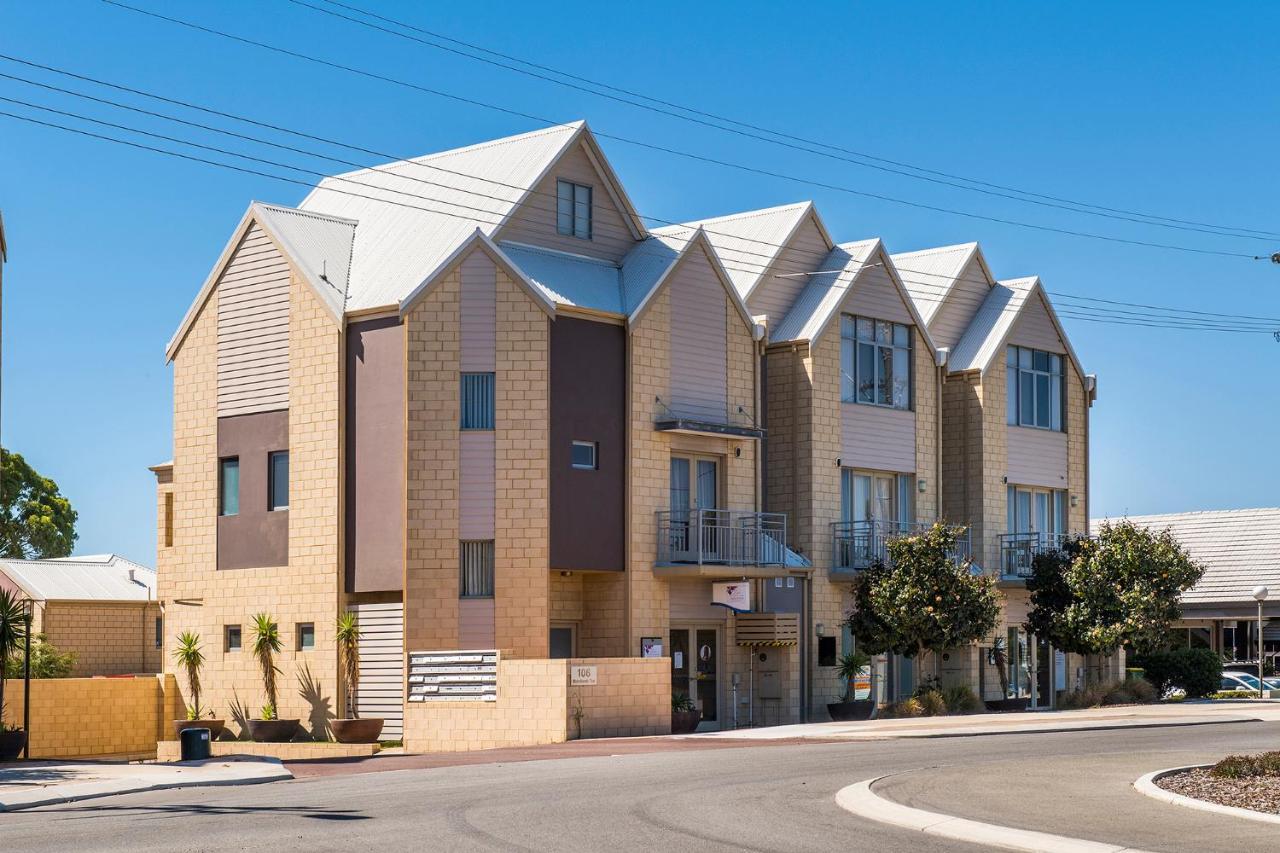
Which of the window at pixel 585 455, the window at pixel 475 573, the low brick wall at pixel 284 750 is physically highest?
the window at pixel 585 455

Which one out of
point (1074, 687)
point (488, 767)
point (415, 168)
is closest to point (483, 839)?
point (488, 767)

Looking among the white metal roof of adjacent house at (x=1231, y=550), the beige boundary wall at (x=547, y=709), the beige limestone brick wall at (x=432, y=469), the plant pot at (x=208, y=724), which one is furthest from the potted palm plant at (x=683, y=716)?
the white metal roof of adjacent house at (x=1231, y=550)

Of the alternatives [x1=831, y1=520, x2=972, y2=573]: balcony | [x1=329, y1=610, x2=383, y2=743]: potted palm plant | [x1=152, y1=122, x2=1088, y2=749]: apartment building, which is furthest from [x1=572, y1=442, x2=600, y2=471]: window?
[x1=831, y1=520, x2=972, y2=573]: balcony

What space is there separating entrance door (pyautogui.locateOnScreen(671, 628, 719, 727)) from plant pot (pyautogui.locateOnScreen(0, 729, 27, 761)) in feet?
45.9

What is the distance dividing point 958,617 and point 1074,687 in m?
11.0

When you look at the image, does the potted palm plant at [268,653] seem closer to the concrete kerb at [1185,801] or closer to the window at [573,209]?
the window at [573,209]

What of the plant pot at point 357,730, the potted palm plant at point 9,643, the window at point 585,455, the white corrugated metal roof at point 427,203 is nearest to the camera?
the potted palm plant at point 9,643

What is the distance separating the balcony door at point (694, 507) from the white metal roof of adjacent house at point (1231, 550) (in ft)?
78.4

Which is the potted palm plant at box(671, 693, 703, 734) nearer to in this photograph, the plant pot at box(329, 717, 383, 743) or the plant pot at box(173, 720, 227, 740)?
the plant pot at box(329, 717, 383, 743)

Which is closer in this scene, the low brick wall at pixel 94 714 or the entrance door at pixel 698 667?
the low brick wall at pixel 94 714

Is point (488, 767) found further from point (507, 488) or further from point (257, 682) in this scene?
point (257, 682)

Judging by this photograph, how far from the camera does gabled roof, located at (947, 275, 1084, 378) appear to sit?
4675 centimetres

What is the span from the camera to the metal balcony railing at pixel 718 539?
38062 millimetres

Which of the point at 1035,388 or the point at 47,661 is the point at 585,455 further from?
the point at 47,661
